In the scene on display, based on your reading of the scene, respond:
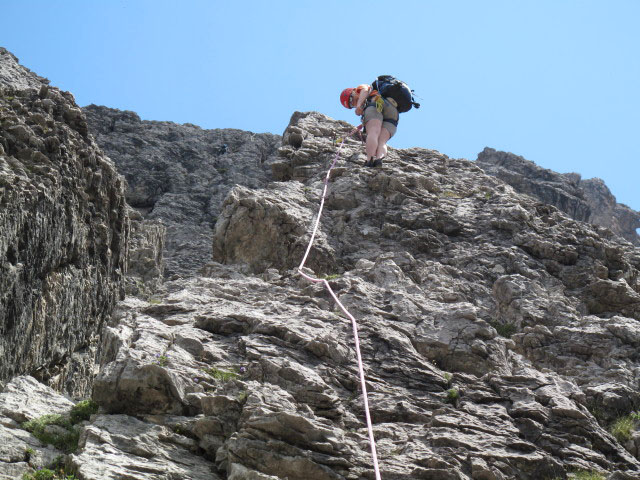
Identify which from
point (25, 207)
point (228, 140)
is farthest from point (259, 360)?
point (228, 140)

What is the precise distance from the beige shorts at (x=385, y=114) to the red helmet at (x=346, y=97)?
878 millimetres

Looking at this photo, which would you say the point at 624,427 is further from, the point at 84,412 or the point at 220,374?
the point at 84,412

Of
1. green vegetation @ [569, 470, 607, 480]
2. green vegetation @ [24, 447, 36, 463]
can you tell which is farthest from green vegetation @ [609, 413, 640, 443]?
green vegetation @ [24, 447, 36, 463]

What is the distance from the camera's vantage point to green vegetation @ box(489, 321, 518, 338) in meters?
13.8

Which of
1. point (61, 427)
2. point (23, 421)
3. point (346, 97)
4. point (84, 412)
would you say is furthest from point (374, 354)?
point (346, 97)

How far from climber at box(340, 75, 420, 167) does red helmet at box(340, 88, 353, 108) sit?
0.27m

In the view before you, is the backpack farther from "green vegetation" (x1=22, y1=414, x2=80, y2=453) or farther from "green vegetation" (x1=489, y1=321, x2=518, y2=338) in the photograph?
"green vegetation" (x1=22, y1=414, x2=80, y2=453)

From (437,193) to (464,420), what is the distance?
37.3ft

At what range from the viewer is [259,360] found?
10133 millimetres

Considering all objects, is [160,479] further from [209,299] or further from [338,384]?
[209,299]

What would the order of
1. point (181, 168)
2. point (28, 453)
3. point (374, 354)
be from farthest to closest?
point (181, 168), point (374, 354), point (28, 453)

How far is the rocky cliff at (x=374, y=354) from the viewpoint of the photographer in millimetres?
8336

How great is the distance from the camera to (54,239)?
15.2 metres

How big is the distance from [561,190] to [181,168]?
25.5m
